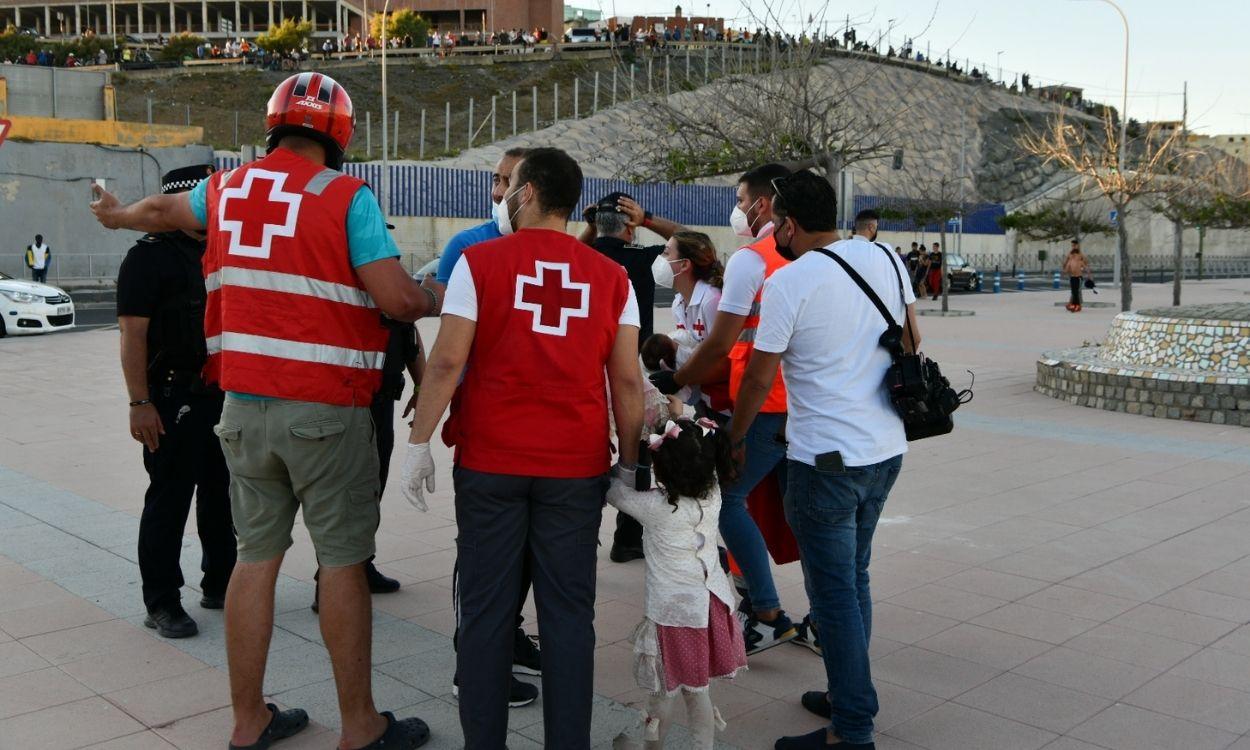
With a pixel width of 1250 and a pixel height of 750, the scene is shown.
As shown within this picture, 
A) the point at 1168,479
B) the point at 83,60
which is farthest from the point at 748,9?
the point at 83,60

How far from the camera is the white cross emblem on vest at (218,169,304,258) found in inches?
138

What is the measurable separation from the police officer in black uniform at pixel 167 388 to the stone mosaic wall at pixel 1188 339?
30.1 feet

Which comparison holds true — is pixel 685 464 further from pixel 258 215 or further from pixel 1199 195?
pixel 1199 195

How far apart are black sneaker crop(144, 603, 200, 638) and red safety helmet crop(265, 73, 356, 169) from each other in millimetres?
2146

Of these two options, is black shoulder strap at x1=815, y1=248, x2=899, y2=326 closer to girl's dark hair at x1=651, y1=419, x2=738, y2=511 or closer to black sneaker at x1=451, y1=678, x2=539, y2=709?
girl's dark hair at x1=651, y1=419, x2=738, y2=511

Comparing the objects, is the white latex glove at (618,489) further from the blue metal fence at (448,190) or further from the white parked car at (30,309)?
the blue metal fence at (448,190)

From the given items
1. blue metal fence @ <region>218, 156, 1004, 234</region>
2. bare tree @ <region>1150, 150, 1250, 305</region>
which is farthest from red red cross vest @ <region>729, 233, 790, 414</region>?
blue metal fence @ <region>218, 156, 1004, 234</region>

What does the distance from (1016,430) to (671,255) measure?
603 centimetres

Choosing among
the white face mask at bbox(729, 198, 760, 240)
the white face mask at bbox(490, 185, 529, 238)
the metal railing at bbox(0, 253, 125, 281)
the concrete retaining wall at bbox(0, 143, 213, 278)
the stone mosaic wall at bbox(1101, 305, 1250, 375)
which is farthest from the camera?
the concrete retaining wall at bbox(0, 143, 213, 278)

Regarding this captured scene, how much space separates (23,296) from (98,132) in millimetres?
14369

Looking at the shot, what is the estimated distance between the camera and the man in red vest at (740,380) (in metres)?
4.31

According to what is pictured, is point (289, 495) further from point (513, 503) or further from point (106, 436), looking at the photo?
point (106, 436)

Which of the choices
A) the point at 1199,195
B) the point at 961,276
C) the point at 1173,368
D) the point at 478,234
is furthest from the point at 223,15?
the point at 478,234

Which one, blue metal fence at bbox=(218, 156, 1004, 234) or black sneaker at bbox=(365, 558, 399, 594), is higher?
blue metal fence at bbox=(218, 156, 1004, 234)
